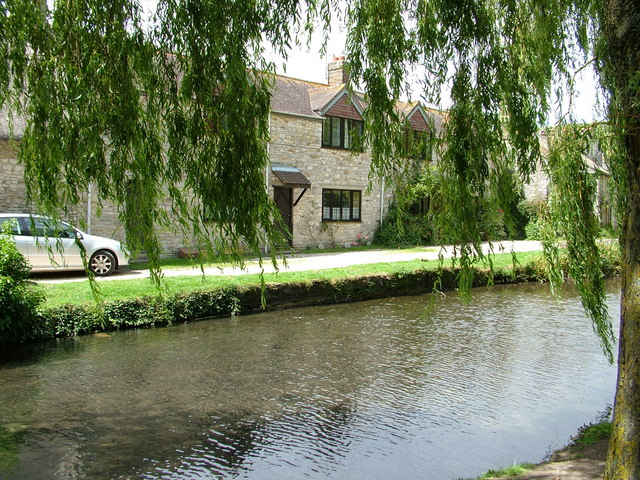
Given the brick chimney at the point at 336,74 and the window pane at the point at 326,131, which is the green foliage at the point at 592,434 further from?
the brick chimney at the point at 336,74

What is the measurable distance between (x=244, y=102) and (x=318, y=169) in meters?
17.3

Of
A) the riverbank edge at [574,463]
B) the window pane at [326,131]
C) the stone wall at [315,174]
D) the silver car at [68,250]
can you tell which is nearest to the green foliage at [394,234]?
the stone wall at [315,174]

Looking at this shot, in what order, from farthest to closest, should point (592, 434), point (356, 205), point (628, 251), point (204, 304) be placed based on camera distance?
point (356, 205) → point (204, 304) → point (592, 434) → point (628, 251)

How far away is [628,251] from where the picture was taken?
4270mm

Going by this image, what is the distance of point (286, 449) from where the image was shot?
20.3 feet

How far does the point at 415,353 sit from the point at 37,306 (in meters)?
6.37

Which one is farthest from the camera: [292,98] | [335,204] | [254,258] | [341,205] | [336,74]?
→ [336,74]

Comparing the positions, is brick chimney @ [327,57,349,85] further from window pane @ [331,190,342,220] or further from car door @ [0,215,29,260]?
car door @ [0,215,29,260]

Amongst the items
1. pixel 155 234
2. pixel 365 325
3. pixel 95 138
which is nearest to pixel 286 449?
pixel 155 234

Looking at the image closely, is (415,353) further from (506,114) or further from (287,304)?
(506,114)

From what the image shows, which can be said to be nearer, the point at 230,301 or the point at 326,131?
the point at 230,301

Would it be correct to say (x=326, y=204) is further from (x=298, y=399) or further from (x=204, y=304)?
(x=298, y=399)

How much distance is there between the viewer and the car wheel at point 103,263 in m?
14.2

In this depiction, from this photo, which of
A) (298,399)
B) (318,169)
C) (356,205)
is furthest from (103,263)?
(356,205)
